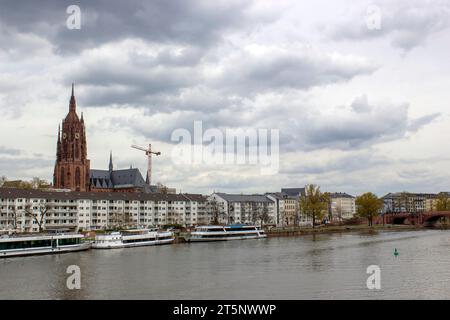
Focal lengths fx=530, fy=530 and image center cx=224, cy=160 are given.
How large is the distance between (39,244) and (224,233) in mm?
46622

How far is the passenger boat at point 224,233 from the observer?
384ft

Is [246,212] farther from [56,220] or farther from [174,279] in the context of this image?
[174,279]

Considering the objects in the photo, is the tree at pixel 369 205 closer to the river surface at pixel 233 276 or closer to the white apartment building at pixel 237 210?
the white apartment building at pixel 237 210

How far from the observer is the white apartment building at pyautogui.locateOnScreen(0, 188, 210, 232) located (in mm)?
129250

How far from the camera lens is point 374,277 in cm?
5244

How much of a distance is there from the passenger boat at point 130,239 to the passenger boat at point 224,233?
5967mm

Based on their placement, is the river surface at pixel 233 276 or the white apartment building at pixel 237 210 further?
the white apartment building at pixel 237 210

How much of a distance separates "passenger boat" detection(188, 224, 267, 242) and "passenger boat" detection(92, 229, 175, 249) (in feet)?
19.6

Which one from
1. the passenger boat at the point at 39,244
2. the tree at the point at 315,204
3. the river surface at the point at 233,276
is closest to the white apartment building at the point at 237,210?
the tree at the point at 315,204

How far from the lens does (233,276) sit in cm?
5516

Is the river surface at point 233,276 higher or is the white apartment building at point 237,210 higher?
the white apartment building at point 237,210

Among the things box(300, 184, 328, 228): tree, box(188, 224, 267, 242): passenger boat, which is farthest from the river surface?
box(300, 184, 328, 228): tree
